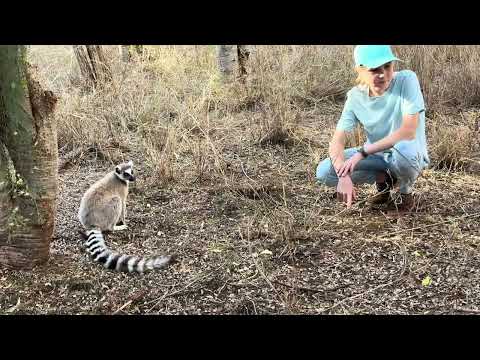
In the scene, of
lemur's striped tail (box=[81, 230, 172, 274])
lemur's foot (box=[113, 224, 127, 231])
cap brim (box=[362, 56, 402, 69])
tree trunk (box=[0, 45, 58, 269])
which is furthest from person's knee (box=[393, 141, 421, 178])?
tree trunk (box=[0, 45, 58, 269])

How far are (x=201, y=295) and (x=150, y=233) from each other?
0.60 metres

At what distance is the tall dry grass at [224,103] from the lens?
326 cm

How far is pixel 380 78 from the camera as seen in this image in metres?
2.28

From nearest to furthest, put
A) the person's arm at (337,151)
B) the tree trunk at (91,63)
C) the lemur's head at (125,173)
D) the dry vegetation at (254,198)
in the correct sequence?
Answer: the dry vegetation at (254,198), the person's arm at (337,151), the lemur's head at (125,173), the tree trunk at (91,63)

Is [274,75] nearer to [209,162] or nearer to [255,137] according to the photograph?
[255,137]

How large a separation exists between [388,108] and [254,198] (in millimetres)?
884

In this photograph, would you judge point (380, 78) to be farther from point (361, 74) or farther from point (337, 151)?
point (337, 151)

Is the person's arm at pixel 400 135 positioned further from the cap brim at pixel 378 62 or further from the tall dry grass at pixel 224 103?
the tall dry grass at pixel 224 103

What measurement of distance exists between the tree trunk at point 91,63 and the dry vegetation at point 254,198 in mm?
104

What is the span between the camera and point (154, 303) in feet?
6.73

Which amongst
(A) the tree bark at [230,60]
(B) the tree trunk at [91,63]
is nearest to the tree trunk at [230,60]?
(A) the tree bark at [230,60]

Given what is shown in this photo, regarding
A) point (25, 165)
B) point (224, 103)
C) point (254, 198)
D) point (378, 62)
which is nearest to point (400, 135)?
point (378, 62)

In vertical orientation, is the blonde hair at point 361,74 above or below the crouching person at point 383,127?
above
